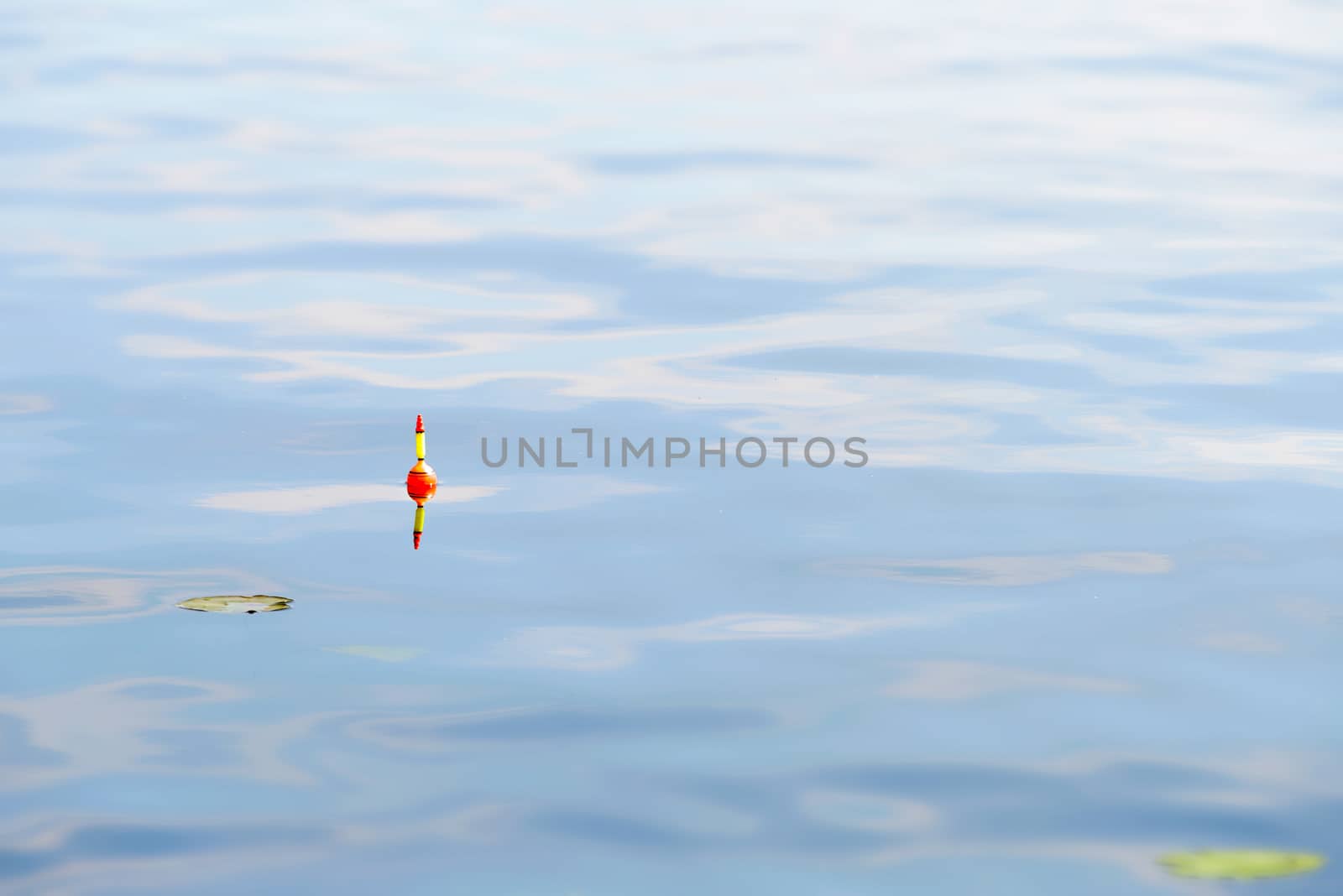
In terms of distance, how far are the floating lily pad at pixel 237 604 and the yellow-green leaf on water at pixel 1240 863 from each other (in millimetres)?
2572

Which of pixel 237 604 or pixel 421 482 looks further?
pixel 421 482

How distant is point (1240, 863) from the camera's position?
162 inches

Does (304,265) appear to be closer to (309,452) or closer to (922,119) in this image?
(309,452)

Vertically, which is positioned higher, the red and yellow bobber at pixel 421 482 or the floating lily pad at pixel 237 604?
the red and yellow bobber at pixel 421 482

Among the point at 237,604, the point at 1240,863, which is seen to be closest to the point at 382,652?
the point at 237,604

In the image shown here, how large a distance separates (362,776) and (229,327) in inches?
173

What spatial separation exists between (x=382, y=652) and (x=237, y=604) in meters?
0.55

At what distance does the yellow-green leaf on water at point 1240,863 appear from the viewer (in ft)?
13.3

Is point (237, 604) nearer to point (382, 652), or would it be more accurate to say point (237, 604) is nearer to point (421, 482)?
point (382, 652)

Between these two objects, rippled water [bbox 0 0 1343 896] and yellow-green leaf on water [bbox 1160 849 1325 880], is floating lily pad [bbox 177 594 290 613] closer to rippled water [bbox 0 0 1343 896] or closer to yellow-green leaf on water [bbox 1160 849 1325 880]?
rippled water [bbox 0 0 1343 896]

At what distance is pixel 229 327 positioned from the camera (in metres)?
8.45

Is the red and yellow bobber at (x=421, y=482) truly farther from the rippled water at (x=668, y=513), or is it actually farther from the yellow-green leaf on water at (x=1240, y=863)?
the yellow-green leaf on water at (x=1240, y=863)

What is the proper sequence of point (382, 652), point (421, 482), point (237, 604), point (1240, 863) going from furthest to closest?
point (421, 482)
point (237, 604)
point (382, 652)
point (1240, 863)

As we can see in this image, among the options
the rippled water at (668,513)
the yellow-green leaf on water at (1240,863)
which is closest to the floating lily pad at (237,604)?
the rippled water at (668,513)
